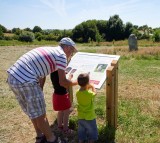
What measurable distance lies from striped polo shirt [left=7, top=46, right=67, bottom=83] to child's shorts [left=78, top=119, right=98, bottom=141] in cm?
99

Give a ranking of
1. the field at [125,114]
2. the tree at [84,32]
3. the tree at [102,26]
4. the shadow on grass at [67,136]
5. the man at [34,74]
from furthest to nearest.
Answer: the tree at [102,26]
the tree at [84,32]
the field at [125,114]
the shadow on grass at [67,136]
the man at [34,74]

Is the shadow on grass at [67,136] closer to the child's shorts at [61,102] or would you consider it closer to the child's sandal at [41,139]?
the child's sandal at [41,139]

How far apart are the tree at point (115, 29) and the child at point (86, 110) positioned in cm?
5536

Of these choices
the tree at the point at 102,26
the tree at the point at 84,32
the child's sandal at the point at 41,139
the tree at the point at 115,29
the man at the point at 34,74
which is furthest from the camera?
the tree at the point at 102,26

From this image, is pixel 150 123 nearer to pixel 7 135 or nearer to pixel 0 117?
pixel 7 135

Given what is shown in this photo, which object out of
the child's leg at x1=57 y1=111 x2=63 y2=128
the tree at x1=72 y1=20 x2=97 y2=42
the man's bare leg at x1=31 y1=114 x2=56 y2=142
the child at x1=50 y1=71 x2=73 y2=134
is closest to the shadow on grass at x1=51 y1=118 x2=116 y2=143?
the child's leg at x1=57 y1=111 x2=63 y2=128

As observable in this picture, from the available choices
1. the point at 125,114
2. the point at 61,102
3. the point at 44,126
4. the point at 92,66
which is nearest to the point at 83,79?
the point at 61,102

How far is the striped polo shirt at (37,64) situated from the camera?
4.05 m

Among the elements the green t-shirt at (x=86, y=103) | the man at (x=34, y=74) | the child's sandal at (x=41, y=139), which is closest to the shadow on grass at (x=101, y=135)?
the child's sandal at (x=41, y=139)

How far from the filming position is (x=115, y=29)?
199 feet

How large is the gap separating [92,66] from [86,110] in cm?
116

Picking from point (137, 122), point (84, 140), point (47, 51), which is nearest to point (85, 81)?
point (47, 51)

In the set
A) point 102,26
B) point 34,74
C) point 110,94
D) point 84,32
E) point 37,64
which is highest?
point 102,26

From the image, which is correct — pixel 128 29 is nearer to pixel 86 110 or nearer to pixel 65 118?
pixel 65 118
